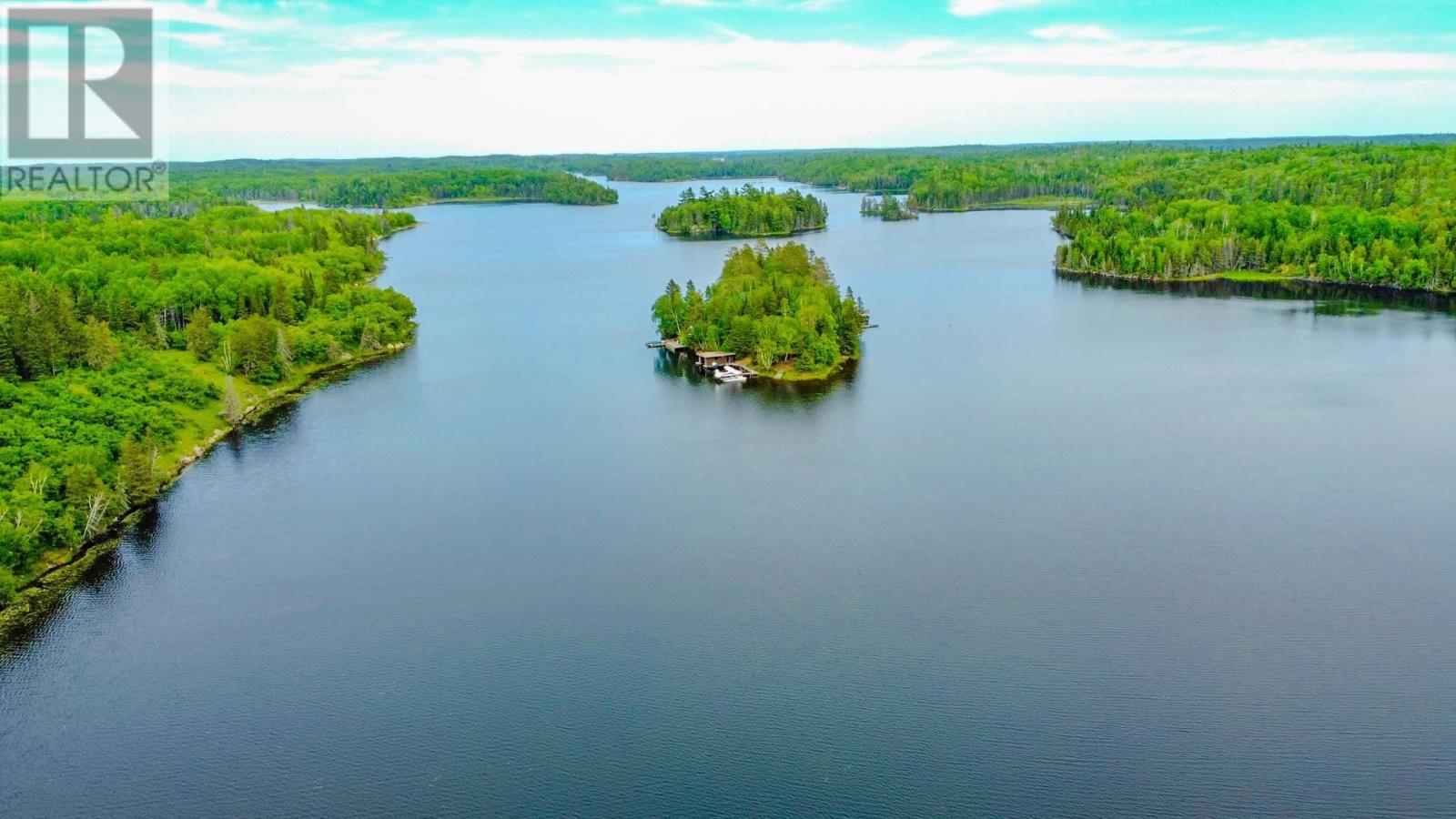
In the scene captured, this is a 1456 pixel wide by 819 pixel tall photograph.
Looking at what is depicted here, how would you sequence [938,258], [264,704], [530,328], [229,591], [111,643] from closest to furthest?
[264,704], [111,643], [229,591], [530,328], [938,258]

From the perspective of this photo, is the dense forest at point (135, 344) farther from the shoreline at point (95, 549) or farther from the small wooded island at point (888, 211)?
A: the small wooded island at point (888, 211)

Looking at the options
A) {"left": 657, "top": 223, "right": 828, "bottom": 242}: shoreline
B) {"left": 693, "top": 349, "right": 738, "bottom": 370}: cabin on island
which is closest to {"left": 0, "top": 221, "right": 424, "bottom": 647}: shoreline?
{"left": 693, "top": 349, "right": 738, "bottom": 370}: cabin on island

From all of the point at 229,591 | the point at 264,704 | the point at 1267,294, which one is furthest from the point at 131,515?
the point at 1267,294

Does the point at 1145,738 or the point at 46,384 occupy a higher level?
the point at 46,384

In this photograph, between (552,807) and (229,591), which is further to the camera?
(229,591)

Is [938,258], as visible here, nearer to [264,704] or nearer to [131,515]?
[131,515]

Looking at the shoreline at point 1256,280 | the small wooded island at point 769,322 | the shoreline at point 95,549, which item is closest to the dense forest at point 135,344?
the shoreline at point 95,549
